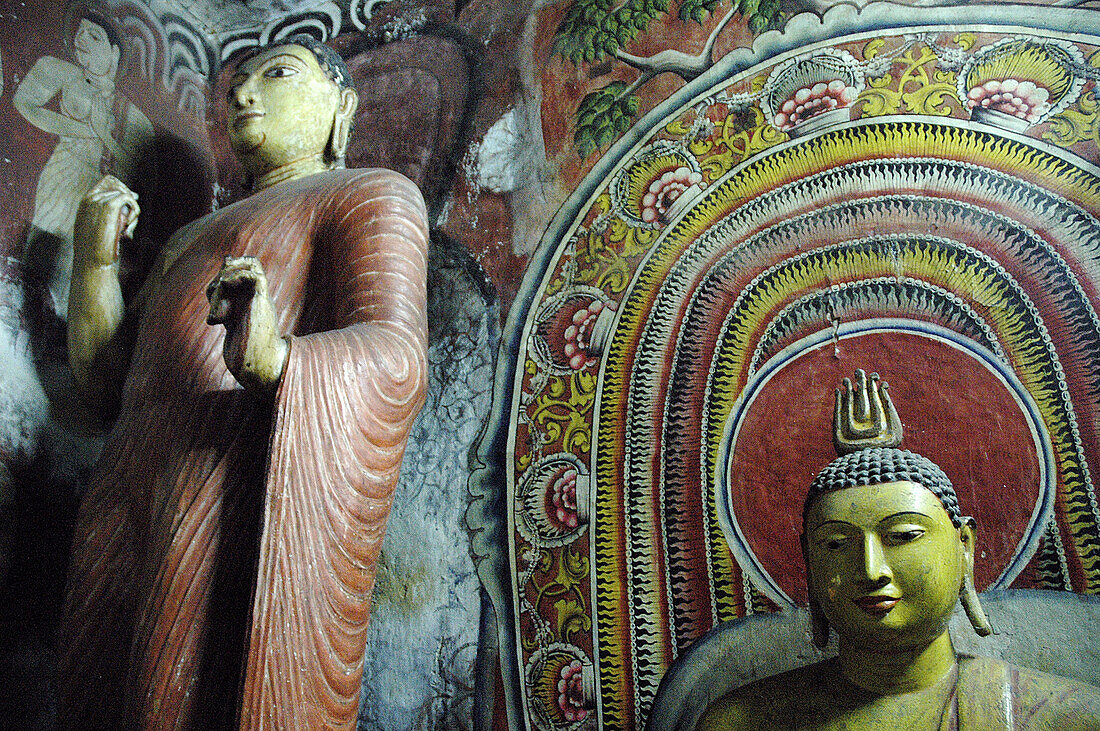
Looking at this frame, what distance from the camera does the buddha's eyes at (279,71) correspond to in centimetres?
247

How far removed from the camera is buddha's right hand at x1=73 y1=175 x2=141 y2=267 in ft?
7.27

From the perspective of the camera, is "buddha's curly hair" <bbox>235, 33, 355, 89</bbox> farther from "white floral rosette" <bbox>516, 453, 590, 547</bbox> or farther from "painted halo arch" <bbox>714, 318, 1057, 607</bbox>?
"painted halo arch" <bbox>714, 318, 1057, 607</bbox>

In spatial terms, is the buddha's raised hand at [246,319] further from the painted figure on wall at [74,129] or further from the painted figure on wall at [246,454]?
the painted figure on wall at [74,129]

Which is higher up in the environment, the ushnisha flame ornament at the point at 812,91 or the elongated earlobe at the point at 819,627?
the ushnisha flame ornament at the point at 812,91

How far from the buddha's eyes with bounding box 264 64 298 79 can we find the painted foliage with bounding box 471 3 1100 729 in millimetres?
848

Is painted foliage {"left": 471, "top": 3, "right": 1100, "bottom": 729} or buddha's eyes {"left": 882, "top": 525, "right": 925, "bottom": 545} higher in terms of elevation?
painted foliage {"left": 471, "top": 3, "right": 1100, "bottom": 729}

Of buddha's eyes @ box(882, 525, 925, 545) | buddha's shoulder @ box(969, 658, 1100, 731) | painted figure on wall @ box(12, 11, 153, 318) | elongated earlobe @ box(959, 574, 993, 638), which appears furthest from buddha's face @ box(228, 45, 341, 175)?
buddha's shoulder @ box(969, 658, 1100, 731)

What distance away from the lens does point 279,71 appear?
2.48m

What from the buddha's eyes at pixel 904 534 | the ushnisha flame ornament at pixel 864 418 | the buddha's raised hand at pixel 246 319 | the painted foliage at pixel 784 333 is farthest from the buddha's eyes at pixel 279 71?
the buddha's eyes at pixel 904 534

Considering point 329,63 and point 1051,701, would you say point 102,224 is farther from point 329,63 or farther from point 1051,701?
point 1051,701

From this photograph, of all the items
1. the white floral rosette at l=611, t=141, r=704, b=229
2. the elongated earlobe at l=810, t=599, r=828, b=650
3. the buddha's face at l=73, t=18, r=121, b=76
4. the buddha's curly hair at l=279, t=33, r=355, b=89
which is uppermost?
the buddha's face at l=73, t=18, r=121, b=76

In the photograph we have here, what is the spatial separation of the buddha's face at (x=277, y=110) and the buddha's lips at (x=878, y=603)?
1.75 meters

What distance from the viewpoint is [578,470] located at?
7.87 feet

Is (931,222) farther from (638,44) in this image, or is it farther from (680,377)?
(638,44)
